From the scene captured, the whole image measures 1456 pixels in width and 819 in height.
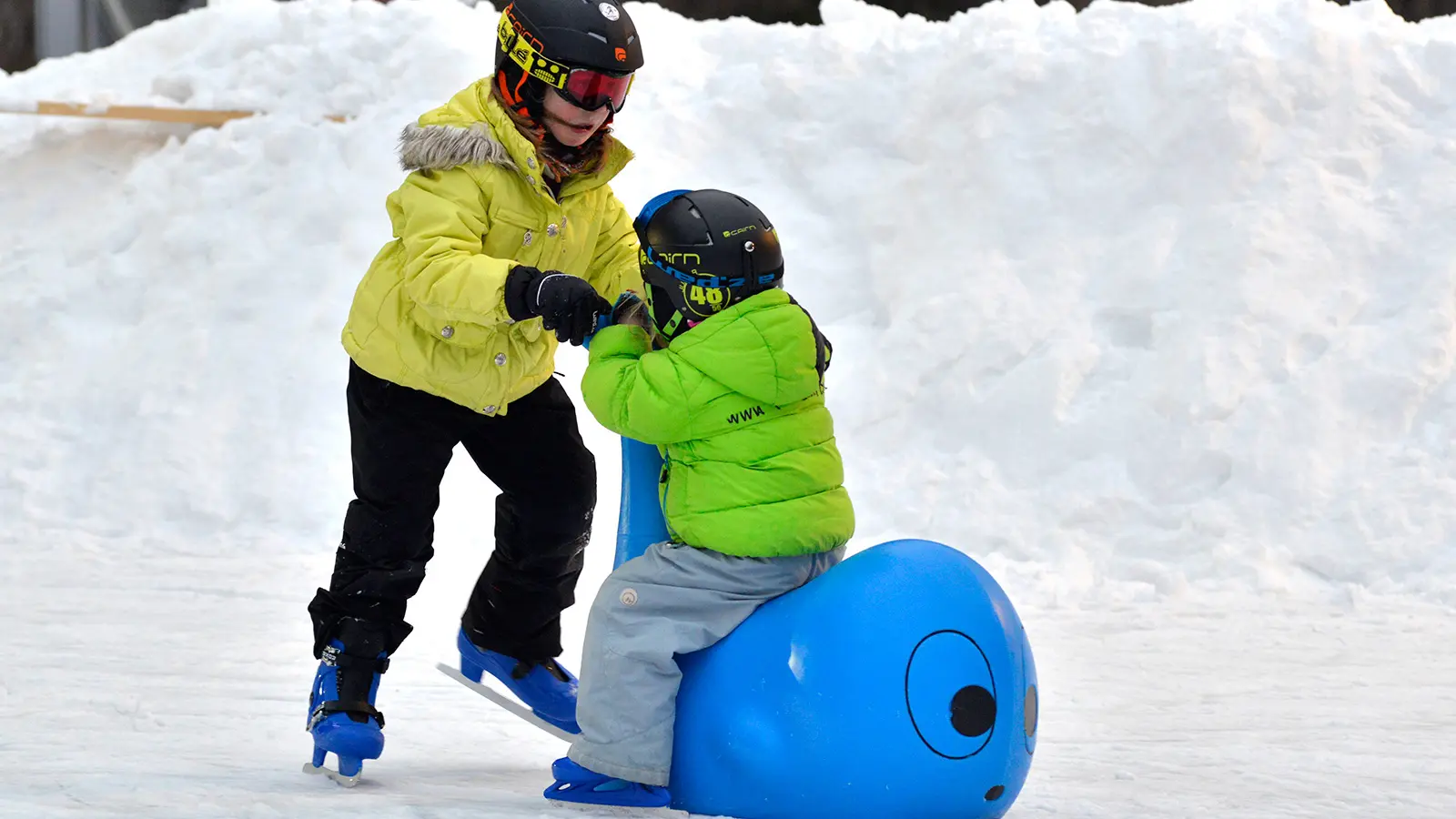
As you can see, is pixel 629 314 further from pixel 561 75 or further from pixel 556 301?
pixel 561 75

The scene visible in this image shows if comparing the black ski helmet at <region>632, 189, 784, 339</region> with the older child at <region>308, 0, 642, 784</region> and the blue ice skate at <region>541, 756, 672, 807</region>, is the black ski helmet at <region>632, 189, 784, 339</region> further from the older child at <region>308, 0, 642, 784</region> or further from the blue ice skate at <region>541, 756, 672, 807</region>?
the blue ice skate at <region>541, 756, 672, 807</region>

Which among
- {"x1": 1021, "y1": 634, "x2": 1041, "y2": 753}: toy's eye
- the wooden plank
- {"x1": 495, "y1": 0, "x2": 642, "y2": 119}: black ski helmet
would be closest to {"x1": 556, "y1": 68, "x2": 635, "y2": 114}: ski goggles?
{"x1": 495, "y1": 0, "x2": 642, "y2": 119}: black ski helmet

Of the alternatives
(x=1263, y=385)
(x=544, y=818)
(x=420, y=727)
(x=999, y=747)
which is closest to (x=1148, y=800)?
(x=999, y=747)

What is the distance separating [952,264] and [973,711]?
4.85 metres

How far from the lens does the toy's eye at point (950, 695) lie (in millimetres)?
2729

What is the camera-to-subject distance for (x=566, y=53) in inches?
121

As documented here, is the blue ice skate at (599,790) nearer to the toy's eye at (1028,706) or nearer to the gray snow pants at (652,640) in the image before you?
the gray snow pants at (652,640)

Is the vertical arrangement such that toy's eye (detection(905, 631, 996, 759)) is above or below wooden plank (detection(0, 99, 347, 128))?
above

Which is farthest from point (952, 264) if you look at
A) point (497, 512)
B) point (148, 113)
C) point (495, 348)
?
point (495, 348)

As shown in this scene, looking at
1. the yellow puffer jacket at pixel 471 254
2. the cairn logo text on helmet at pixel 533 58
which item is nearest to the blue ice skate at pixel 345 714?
the yellow puffer jacket at pixel 471 254

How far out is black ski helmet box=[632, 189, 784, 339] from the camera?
9.50 ft

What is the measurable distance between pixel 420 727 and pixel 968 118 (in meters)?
4.84

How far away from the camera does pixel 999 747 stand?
2799 millimetres

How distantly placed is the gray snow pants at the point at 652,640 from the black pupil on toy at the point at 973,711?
1.26 feet
